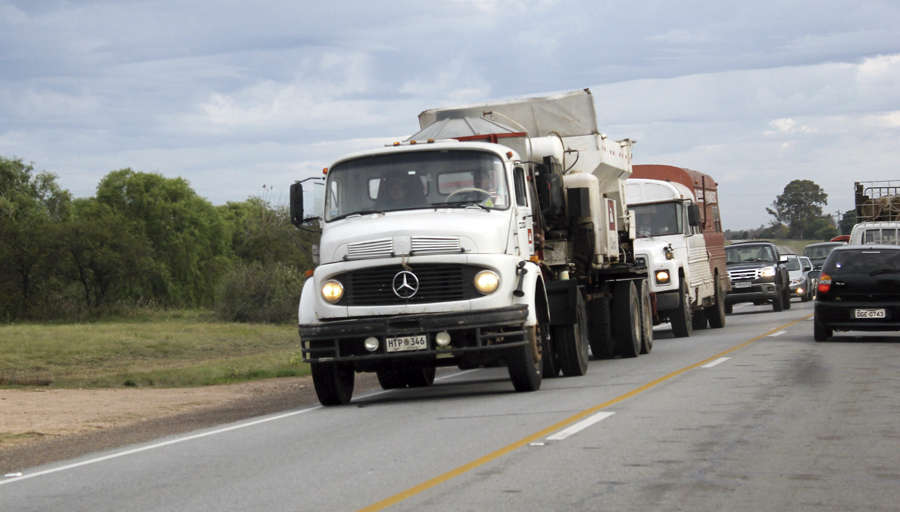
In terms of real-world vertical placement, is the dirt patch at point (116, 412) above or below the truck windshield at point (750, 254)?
below

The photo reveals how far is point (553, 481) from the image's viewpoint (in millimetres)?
7074

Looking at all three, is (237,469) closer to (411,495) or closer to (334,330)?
(411,495)

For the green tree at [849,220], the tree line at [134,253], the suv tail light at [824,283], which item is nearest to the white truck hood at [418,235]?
the suv tail light at [824,283]

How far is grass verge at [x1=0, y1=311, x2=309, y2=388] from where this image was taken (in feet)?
71.7

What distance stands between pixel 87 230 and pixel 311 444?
54.9 m

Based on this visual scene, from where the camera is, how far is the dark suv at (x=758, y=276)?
31703 millimetres

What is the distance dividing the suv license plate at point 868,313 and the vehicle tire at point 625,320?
399 cm

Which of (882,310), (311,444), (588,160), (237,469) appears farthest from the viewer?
(882,310)

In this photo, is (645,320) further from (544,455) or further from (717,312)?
(544,455)

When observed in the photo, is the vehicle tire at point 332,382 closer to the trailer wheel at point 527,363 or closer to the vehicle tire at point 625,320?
the trailer wheel at point 527,363

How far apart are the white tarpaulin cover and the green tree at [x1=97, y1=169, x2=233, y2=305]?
2425 inches

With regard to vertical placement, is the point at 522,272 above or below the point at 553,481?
above

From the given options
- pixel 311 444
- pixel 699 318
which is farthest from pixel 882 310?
pixel 311 444

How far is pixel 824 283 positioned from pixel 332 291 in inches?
414
